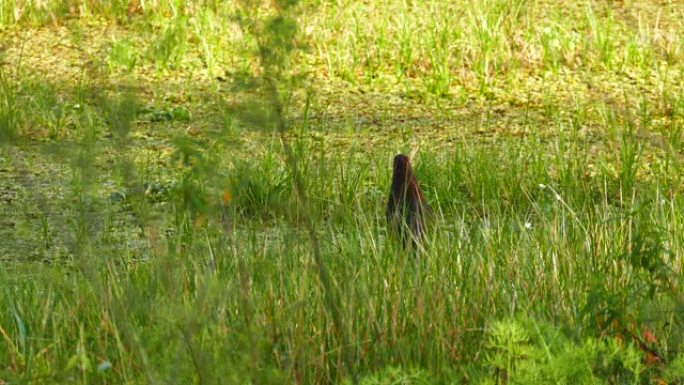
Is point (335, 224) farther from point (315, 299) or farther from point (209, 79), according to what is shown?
point (209, 79)

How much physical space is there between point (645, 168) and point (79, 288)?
94.4 inches

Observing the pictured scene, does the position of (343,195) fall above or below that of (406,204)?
below

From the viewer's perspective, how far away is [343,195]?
4133 mm

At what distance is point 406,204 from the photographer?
11.4ft

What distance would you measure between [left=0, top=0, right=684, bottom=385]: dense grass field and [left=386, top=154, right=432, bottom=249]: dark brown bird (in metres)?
0.08

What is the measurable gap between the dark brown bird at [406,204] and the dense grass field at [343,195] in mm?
77

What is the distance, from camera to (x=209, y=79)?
605 cm

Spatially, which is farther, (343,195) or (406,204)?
(343,195)

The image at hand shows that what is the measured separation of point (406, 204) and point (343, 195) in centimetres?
67

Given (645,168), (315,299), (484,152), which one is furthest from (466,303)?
(645,168)

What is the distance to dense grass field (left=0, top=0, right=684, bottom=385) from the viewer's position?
2.33 metres

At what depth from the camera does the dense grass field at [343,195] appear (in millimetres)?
2330

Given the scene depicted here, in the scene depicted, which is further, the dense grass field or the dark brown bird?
the dark brown bird

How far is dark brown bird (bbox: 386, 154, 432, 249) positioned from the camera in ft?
11.2
